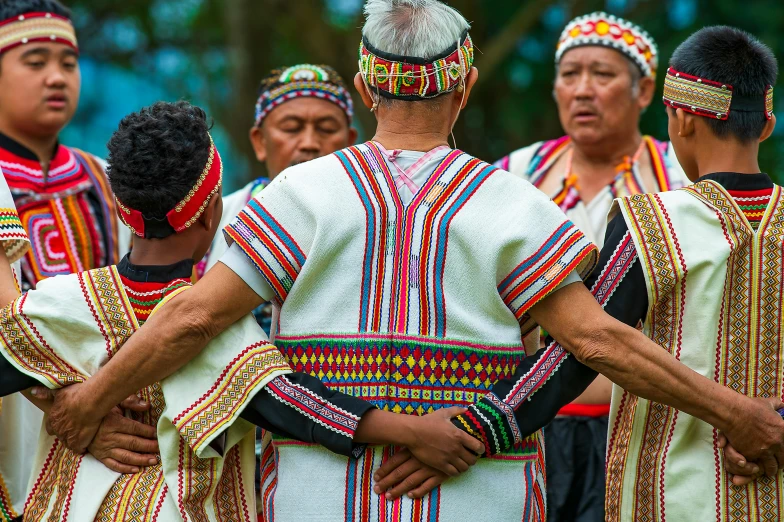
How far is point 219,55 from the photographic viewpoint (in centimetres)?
1170

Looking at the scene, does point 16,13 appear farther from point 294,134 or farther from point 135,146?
point 135,146

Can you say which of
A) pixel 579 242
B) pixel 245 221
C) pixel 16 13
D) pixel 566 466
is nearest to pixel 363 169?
pixel 245 221

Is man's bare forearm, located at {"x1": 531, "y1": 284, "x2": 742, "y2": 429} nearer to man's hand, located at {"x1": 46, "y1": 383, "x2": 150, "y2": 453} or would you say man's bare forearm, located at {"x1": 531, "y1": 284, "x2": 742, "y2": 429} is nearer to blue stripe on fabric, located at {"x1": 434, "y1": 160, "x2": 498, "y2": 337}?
blue stripe on fabric, located at {"x1": 434, "y1": 160, "x2": 498, "y2": 337}

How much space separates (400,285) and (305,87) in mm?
2337

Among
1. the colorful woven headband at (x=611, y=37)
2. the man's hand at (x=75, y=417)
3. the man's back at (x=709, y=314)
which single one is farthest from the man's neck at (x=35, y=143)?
the man's back at (x=709, y=314)

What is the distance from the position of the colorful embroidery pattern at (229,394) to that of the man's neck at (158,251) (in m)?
0.42

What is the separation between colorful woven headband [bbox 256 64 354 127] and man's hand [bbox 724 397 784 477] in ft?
8.59

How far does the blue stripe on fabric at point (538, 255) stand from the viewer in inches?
108

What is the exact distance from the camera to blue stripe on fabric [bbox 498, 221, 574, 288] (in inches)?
108

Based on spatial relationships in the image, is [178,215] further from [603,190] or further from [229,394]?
[603,190]

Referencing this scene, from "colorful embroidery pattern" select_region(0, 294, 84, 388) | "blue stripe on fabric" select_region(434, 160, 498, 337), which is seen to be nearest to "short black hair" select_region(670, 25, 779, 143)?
"blue stripe on fabric" select_region(434, 160, 498, 337)

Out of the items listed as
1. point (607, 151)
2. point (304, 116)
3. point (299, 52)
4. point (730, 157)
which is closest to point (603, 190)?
point (607, 151)

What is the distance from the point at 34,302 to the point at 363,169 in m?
0.95

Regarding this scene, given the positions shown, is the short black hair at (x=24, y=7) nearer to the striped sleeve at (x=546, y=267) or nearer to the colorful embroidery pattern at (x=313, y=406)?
the colorful embroidery pattern at (x=313, y=406)
